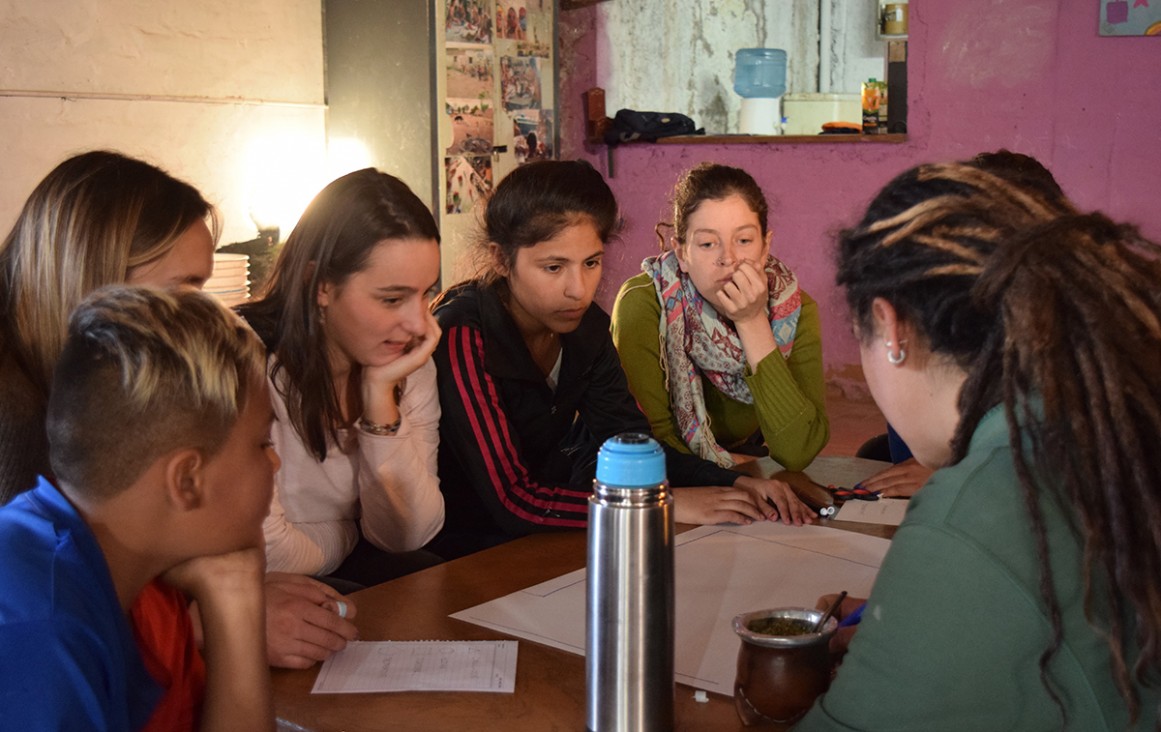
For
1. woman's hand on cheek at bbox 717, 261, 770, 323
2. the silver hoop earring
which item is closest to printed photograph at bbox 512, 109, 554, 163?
woman's hand on cheek at bbox 717, 261, 770, 323

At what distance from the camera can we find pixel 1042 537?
88 cm

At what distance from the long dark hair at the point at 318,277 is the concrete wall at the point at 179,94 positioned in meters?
2.07

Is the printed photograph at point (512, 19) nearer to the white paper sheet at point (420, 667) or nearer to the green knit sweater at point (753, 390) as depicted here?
the green knit sweater at point (753, 390)

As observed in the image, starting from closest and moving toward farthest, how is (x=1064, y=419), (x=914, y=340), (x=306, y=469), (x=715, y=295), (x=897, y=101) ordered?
1. (x=1064, y=419)
2. (x=914, y=340)
3. (x=306, y=469)
4. (x=715, y=295)
5. (x=897, y=101)

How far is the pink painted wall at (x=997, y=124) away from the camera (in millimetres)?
4188

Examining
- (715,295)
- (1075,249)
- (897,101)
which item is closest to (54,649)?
(1075,249)

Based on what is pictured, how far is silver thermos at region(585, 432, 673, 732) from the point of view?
97 cm

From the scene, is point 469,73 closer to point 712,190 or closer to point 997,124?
point 997,124

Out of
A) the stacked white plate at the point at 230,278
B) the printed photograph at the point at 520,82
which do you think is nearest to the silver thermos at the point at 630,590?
the stacked white plate at the point at 230,278

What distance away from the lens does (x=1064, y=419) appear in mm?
893

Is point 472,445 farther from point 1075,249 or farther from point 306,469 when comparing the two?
point 1075,249

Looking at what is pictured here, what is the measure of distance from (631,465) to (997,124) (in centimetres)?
394

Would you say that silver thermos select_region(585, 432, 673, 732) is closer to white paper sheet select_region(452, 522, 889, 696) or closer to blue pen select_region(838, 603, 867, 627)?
white paper sheet select_region(452, 522, 889, 696)

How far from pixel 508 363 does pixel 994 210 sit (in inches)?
44.3
